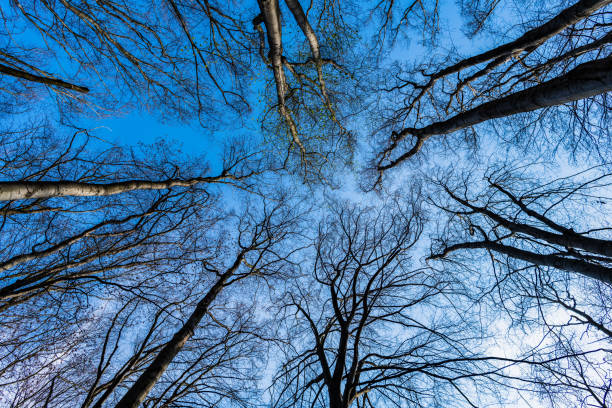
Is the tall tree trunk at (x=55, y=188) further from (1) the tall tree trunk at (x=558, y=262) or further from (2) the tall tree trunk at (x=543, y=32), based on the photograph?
(1) the tall tree trunk at (x=558, y=262)

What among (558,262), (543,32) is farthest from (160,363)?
(543,32)

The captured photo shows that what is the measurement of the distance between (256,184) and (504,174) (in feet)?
21.6

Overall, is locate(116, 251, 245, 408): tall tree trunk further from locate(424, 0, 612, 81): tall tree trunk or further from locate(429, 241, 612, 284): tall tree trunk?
locate(424, 0, 612, 81): tall tree trunk

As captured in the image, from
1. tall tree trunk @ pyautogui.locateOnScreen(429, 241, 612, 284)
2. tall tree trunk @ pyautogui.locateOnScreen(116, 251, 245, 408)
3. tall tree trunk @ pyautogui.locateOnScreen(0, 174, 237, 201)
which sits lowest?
tall tree trunk @ pyautogui.locateOnScreen(116, 251, 245, 408)

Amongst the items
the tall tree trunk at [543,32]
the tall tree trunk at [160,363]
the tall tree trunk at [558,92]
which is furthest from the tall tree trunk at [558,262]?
the tall tree trunk at [160,363]

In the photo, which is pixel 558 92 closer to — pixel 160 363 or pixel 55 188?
pixel 55 188

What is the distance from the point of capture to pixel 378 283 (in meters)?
5.35

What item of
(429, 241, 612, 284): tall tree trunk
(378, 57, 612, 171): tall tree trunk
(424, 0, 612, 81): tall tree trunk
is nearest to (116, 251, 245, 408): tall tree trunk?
(378, 57, 612, 171): tall tree trunk

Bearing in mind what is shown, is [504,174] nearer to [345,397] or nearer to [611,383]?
[611,383]

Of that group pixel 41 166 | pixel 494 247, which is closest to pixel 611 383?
pixel 494 247

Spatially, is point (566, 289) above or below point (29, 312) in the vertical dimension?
above

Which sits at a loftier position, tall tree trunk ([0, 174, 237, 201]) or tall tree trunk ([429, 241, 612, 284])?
tall tree trunk ([429, 241, 612, 284])

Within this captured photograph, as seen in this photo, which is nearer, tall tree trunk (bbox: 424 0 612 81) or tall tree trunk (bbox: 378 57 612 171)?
tall tree trunk (bbox: 378 57 612 171)

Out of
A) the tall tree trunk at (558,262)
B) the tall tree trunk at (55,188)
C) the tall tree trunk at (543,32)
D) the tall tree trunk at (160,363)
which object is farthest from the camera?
the tall tree trunk at (558,262)
